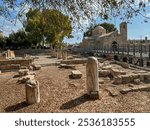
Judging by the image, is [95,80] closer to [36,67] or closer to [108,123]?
[108,123]

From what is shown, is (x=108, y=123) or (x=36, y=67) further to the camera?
(x=36, y=67)

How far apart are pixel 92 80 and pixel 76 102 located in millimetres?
921

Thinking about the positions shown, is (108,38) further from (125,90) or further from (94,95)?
(94,95)

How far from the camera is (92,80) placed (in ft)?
30.2

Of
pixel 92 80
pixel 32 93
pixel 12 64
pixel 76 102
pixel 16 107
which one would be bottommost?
pixel 16 107

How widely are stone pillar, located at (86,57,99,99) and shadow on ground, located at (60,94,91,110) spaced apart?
0.23 metres

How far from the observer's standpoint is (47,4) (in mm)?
8391

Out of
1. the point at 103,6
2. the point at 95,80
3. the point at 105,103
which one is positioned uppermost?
the point at 103,6

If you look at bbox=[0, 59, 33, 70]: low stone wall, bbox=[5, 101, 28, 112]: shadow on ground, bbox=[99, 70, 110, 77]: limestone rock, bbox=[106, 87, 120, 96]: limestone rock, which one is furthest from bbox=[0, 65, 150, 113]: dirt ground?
bbox=[0, 59, 33, 70]: low stone wall

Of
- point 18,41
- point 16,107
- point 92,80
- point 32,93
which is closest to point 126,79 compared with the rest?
point 92,80

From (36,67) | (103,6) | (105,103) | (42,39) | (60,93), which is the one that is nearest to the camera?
(103,6)

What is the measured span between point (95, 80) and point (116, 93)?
1036mm

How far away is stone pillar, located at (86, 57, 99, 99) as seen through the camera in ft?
30.1

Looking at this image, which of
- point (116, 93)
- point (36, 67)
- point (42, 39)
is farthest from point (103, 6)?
point (42, 39)
